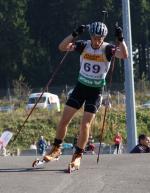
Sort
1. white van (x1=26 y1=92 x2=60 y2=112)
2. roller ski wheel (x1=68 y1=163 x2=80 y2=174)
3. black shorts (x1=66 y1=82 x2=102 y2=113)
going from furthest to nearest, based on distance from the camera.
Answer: white van (x1=26 y1=92 x2=60 y2=112), black shorts (x1=66 y1=82 x2=102 y2=113), roller ski wheel (x1=68 y1=163 x2=80 y2=174)

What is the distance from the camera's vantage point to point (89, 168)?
991 cm

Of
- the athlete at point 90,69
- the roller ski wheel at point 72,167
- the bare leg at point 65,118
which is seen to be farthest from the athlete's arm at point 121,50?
the roller ski wheel at point 72,167

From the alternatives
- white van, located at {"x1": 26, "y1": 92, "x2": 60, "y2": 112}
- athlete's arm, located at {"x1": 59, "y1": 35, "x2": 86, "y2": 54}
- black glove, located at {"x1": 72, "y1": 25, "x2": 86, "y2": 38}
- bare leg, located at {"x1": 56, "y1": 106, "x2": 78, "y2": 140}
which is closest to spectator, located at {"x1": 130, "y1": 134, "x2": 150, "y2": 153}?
bare leg, located at {"x1": 56, "y1": 106, "x2": 78, "y2": 140}

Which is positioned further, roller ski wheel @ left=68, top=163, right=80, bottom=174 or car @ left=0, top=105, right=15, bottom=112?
car @ left=0, top=105, right=15, bottom=112

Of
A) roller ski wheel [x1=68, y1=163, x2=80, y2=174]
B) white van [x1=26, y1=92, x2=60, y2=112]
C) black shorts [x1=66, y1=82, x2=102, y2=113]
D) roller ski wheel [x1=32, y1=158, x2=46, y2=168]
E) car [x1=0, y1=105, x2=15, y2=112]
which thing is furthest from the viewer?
car [x1=0, y1=105, x2=15, y2=112]

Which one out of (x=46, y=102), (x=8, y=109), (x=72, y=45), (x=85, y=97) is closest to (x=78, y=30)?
(x=72, y=45)

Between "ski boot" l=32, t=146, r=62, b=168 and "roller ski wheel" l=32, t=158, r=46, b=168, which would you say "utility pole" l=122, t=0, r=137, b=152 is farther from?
"roller ski wheel" l=32, t=158, r=46, b=168

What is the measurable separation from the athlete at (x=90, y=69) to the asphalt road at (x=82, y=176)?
42 centimetres

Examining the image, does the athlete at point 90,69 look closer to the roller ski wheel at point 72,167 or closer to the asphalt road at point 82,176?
the roller ski wheel at point 72,167

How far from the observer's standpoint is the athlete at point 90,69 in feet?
31.7

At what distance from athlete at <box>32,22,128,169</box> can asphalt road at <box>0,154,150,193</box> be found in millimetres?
416

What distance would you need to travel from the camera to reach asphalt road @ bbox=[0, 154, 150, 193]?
825cm

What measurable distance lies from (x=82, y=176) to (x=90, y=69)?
5.17 ft

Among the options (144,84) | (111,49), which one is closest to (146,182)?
(111,49)
